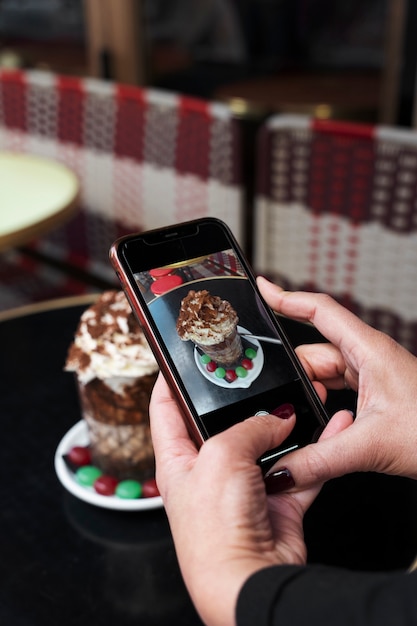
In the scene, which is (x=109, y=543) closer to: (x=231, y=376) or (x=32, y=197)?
(x=231, y=376)

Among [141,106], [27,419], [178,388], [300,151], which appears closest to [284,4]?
[141,106]

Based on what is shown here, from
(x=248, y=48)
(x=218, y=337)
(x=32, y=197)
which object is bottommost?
(x=32, y=197)

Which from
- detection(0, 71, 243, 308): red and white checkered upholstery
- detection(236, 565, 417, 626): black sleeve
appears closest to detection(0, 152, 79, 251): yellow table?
detection(0, 71, 243, 308): red and white checkered upholstery

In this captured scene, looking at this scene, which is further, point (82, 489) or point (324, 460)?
point (82, 489)

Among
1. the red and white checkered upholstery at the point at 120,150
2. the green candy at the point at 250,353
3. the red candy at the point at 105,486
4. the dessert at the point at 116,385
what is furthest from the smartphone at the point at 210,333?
the red and white checkered upholstery at the point at 120,150

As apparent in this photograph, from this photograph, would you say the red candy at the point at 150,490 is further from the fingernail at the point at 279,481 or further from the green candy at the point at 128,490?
the fingernail at the point at 279,481

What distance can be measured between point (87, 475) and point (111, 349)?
0.17 metres

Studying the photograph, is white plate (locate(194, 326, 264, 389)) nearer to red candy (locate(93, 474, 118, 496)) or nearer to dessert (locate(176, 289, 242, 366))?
dessert (locate(176, 289, 242, 366))

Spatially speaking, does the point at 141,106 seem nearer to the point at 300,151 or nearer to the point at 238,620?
the point at 300,151

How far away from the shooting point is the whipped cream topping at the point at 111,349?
31.7 inches

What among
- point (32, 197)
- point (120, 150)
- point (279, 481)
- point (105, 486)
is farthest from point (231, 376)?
point (120, 150)

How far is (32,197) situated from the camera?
177 cm

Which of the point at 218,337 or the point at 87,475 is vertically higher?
the point at 218,337

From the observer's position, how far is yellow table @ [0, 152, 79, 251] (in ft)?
5.22
